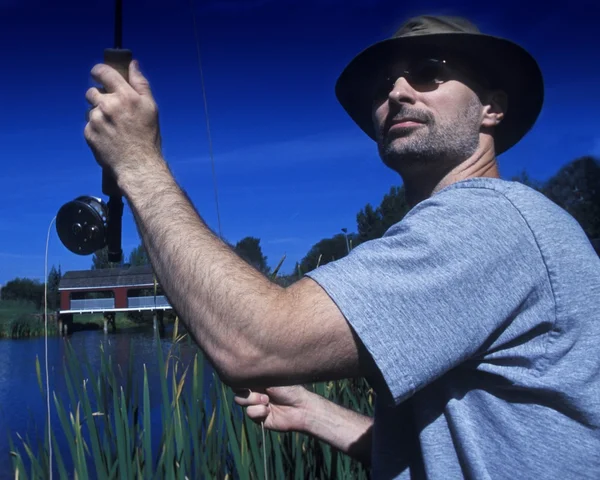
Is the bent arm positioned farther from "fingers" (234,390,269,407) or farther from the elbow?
"fingers" (234,390,269,407)

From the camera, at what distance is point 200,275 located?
3.38 ft

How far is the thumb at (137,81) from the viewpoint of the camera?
45.4 inches

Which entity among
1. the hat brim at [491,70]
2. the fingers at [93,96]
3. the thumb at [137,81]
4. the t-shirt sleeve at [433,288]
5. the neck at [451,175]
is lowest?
the t-shirt sleeve at [433,288]

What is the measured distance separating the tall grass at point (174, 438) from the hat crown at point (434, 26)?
4.17 feet

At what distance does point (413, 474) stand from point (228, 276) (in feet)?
1.78

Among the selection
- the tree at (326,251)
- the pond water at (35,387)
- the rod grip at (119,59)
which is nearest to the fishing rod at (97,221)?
the rod grip at (119,59)

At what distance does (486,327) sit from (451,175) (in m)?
0.50

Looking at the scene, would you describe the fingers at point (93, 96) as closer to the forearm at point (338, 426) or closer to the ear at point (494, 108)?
the ear at point (494, 108)

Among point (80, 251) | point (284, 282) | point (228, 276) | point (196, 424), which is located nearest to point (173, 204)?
point (228, 276)

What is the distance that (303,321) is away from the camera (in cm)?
99

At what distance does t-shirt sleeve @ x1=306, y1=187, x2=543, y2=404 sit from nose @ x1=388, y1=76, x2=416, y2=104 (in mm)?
489

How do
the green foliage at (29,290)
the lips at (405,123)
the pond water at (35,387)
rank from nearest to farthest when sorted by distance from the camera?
the lips at (405,123) < the green foliage at (29,290) < the pond water at (35,387)

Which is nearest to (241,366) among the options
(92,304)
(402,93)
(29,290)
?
(402,93)

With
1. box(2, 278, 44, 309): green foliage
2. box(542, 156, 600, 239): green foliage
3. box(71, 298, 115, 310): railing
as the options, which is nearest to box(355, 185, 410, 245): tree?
box(2, 278, 44, 309): green foliage
